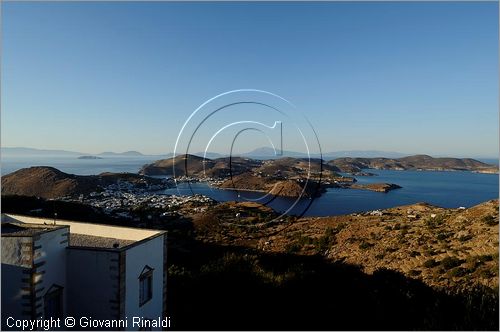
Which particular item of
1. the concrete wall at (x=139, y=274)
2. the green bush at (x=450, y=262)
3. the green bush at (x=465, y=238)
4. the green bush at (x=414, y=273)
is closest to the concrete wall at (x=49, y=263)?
the concrete wall at (x=139, y=274)

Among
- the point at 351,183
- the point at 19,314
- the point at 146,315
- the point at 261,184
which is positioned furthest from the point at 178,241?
the point at 351,183

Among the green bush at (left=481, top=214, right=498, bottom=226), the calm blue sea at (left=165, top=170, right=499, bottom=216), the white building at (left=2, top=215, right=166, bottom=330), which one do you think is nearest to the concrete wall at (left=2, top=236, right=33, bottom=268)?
the white building at (left=2, top=215, right=166, bottom=330)

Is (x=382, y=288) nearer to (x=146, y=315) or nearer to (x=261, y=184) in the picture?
(x=146, y=315)

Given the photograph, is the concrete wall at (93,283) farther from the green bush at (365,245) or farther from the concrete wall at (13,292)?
the green bush at (365,245)

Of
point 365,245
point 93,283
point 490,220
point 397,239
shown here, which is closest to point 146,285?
point 93,283

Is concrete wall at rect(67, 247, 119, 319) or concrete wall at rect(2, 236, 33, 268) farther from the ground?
concrete wall at rect(2, 236, 33, 268)

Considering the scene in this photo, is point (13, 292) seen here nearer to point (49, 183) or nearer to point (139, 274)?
point (139, 274)

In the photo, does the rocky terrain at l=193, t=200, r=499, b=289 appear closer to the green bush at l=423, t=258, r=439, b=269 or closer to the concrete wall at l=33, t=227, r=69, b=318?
the green bush at l=423, t=258, r=439, b=269
